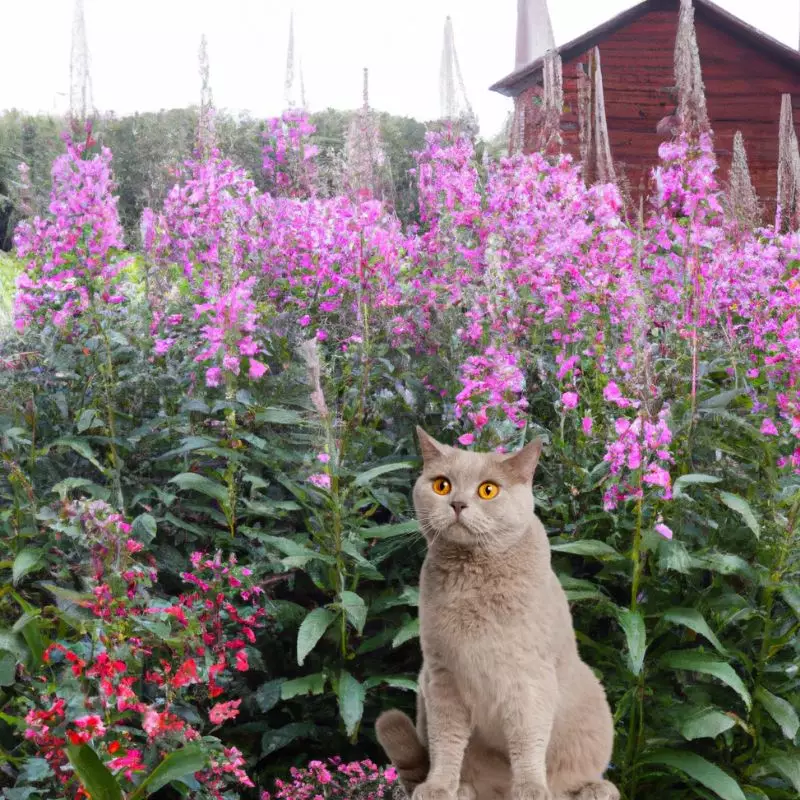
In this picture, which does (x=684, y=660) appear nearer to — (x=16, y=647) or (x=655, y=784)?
(x=655, y=784)

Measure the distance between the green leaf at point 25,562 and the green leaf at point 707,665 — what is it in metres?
1.92

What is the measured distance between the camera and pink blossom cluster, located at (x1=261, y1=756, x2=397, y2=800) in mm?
2934

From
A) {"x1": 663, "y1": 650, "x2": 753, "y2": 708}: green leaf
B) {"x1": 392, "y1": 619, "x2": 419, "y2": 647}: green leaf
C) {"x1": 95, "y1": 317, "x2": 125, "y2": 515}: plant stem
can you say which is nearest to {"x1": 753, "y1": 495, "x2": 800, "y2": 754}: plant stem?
{"x1": 663, "y1": 650, "x2": 753, "y2": 708}: green leaf

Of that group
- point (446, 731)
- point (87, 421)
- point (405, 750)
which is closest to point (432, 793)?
point (446, 731)

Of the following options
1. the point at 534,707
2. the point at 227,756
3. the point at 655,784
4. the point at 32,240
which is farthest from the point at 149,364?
the point at 534,707

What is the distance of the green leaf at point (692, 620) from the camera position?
8.89 feet

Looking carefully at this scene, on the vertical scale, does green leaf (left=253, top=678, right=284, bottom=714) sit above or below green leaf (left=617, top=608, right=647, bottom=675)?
below

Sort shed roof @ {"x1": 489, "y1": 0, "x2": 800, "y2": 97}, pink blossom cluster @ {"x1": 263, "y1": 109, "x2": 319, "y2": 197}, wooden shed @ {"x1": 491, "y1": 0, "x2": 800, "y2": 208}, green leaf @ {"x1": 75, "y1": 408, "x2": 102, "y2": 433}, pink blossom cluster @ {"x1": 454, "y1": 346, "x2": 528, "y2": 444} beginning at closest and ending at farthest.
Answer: pink blossom cluster @ {"x1": 454, "y1": 346, "x2": 528, "y2": 444}
green leaf @ {"x1": 75, "y1": 408, "x2": 102, "y2": 433}
pink blossom cluster @ {"x1": 263, "y1": 109, "x2": 319, "y2": 197}
shed roof @ {"x1": 489, "y1": 0, "x2": 800, "y2": 97}
wooden shed @ {"x1": 491, "y1": 0, "x2": 800, "y2": 208}

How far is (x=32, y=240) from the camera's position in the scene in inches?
161

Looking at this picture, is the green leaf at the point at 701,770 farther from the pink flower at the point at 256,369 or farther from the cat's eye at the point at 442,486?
the pink flower at the point at 256,369

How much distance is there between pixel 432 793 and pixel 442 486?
1.67 feet

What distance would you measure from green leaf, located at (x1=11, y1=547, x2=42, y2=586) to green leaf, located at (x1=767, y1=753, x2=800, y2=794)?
7.49 ft

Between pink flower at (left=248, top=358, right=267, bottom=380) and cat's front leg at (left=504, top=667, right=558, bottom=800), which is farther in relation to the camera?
pink flower at (left=248, top=358, right=267, bottom=380)

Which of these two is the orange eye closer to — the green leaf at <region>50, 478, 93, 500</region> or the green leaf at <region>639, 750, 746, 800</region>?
the green leaf at <region>639, 750, 746, 800</region>
